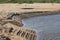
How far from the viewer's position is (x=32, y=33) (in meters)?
9.58

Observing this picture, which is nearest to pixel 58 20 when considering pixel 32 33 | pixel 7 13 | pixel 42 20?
pixel 42 20

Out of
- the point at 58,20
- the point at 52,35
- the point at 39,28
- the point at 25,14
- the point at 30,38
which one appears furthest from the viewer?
the point at 58,20

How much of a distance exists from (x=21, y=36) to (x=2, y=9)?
4017 millimetres

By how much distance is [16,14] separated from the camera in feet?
42.7

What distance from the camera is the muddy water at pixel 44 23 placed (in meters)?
12.3

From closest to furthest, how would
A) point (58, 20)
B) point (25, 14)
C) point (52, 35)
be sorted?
point (52, 35) → point (25, 14) → point (58, 20)

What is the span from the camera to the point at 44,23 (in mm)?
13586

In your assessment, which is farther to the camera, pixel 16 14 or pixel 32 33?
pixel 16 14

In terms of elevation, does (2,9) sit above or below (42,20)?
above

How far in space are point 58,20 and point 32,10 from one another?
1616mm

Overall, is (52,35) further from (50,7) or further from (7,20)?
(50,7)

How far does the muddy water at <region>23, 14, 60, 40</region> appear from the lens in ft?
40.3

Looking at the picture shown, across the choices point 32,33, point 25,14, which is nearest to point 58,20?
point 25,14

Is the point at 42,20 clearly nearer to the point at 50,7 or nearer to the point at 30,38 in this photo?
the point at 50,7
